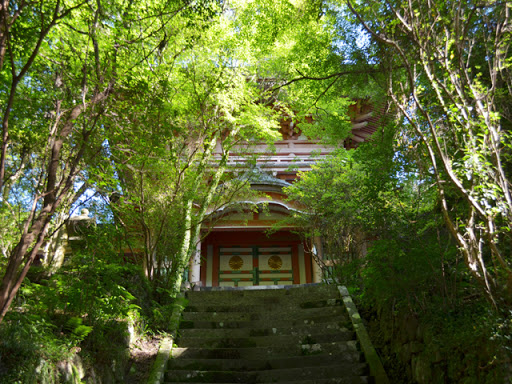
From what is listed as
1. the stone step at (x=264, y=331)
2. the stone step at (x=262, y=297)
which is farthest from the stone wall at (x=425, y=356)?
the stone step at (x=262, y=297)

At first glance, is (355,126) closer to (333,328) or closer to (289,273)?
(289,273)

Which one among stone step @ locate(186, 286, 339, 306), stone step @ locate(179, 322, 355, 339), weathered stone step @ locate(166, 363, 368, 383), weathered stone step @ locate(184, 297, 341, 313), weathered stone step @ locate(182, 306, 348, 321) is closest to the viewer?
weathered stone step @ locate(166, 363, 368, 383)

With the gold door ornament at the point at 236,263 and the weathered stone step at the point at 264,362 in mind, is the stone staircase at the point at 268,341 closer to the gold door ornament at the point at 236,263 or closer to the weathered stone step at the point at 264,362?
the weathered stone step at the point at 264,362

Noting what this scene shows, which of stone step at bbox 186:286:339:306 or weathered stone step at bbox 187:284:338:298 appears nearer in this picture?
stone step at bbox 186:286:339:306

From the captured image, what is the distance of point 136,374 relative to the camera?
485 centimetres

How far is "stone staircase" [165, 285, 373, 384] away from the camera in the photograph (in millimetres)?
4793

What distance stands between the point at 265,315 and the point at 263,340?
2.56 feet

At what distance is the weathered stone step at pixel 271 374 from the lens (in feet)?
15.6

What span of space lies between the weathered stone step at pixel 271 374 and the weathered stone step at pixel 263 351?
0.36 m

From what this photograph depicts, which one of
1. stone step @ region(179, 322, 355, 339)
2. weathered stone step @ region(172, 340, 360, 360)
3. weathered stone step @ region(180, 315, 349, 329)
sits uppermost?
weathered stone step @ region(180, 315, 349, 329)

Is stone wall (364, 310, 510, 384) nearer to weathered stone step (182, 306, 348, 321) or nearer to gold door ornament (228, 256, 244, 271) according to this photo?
weathered stone step (182, 306, 348, 321)

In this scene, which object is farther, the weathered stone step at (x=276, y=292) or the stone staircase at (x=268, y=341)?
the weathered stone step at (x=276, y=292)

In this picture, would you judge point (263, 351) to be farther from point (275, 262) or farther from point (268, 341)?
point (275, 262)

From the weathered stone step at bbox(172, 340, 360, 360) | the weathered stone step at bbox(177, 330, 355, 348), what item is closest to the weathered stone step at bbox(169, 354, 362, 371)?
the weathered stone step at bbox(172, 340, 360, 360)
